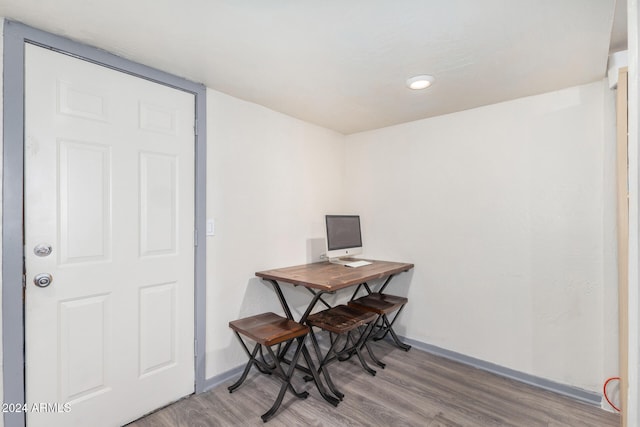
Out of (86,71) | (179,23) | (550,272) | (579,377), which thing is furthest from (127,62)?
(579,377)

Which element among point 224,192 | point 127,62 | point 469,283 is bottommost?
point 469,283

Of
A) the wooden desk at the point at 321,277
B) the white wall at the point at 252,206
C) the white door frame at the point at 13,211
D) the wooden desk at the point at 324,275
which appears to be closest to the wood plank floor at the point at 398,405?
the wooden desk at the point at 321,277

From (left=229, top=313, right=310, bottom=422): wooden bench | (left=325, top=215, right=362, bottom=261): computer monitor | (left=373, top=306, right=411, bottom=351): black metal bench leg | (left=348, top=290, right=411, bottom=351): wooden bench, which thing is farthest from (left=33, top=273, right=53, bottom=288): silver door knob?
(left=373, top=306, right=411, bottom=351): black metal bench leg

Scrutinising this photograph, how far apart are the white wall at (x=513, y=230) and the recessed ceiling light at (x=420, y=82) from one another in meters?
0.72

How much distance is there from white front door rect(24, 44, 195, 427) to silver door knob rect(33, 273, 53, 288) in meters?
0.01

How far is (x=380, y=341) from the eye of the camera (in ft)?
9.92

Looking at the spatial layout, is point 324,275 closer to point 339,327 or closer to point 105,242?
point 339,327

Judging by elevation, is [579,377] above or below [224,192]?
below

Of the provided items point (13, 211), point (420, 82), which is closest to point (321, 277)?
point (420, 82)

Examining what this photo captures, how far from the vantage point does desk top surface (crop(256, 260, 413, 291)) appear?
211 cm

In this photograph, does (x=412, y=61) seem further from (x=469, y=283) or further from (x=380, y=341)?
(x=380, y=341)

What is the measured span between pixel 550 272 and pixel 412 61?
179 cm

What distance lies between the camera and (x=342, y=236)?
112 inches

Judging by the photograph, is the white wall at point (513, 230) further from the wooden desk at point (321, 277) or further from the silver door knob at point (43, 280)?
the silver door knob at point (43, 280)
